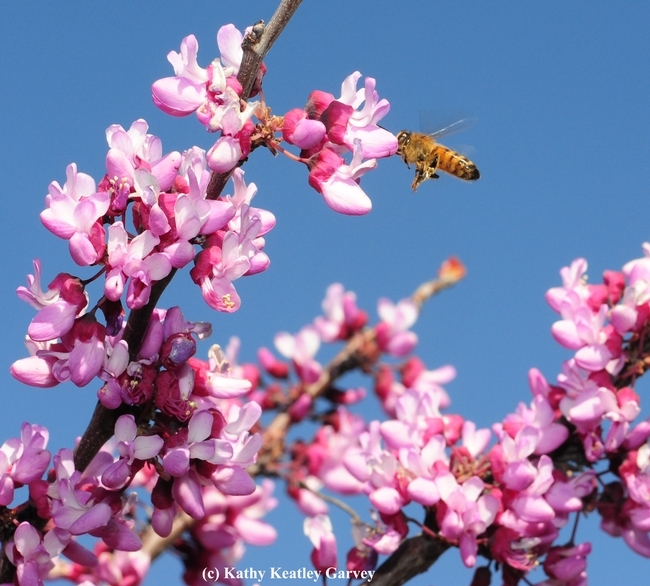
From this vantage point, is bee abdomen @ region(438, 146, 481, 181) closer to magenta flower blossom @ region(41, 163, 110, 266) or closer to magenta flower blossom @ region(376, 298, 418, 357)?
magenta flower blossom @ region(41, 163, 110, 266)

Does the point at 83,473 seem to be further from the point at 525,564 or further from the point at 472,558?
the point at 525,564

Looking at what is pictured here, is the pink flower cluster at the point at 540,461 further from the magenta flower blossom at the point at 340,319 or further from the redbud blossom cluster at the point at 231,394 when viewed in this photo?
the magenta flower blossom at the point at 340,319

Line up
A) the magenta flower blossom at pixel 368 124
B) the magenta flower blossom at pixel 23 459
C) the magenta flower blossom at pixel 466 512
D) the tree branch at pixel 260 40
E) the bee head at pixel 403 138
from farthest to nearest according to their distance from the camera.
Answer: the bee head at pixel 403 138
the magenta flower blossom at pixel 466 512
the magenta flower blossom at pixel 23 459
the magenta flower blossom at pixel 368 124
the tree branch at pixel 260 40

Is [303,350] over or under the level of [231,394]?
over

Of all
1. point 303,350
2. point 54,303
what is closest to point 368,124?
point 54,303

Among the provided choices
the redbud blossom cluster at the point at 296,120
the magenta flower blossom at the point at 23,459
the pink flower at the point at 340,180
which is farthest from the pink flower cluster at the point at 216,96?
the magenta flower blossom at the point at 23,459

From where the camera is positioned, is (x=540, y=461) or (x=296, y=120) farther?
(x=540, y=461)

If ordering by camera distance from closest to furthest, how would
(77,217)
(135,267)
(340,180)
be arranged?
(135,267) < (77,217) < (340,180)

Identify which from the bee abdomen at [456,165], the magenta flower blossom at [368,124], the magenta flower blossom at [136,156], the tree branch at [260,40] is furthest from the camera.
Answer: the bee abdomen at [456,165]

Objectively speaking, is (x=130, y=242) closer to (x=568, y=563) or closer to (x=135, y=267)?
(x=135, y=267)

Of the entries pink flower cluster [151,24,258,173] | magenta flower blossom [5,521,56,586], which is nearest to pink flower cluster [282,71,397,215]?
pink flower cluster [151,24,258,173]
